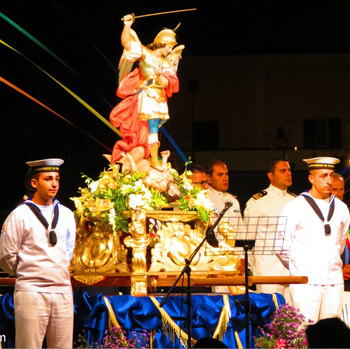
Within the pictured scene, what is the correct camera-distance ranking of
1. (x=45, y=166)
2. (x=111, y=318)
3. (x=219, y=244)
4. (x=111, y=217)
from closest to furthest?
(x=45, y=166), (x=111, y=318), (x=111, y=217), (x=219, y=244)

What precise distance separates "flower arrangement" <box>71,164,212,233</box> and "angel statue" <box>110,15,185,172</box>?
33 cm

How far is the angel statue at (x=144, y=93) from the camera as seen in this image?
8734 mm

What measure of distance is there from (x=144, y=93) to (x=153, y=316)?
2060mm

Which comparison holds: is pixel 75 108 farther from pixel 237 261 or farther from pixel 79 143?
pixel 237 261

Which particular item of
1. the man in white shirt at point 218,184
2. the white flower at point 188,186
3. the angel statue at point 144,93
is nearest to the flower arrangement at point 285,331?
the white flower at point 188,186

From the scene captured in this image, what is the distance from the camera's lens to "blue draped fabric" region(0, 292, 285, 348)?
7859 millimetres

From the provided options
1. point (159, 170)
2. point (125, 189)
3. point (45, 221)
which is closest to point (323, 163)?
point (159, 170)

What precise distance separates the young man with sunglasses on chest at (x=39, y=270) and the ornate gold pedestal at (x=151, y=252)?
0.97 meters

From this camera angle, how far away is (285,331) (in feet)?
25.3

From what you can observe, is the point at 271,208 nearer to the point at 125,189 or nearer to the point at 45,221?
the point at 125,189

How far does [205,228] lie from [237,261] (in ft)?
1.33

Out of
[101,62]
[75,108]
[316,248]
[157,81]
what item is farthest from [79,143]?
[316,248]

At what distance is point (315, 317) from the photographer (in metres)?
8.12

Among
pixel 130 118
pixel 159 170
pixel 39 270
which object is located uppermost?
pixel 130 118
